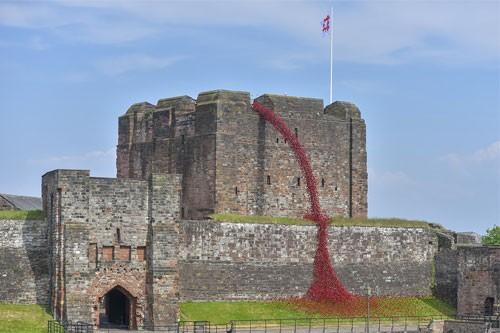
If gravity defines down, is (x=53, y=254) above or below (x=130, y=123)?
below

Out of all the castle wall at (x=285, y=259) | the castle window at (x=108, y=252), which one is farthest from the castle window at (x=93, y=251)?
the castle wall at (x=285, y=259)

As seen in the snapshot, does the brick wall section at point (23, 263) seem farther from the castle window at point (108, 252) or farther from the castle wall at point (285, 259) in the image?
the castle wall at point (285, 259)

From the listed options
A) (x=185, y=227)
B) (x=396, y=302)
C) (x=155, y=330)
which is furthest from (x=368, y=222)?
(x=155, y=330)

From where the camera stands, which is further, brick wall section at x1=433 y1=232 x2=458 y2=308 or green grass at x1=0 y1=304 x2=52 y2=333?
brick wall section at x1=433 y1=232 x2=458 y2=308

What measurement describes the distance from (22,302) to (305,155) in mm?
20495

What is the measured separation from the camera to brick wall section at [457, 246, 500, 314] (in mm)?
50562

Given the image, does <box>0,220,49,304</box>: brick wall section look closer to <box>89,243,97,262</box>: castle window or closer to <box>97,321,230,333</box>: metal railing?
<box>89,243,97,262</box>: castle window

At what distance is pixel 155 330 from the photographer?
41.9m

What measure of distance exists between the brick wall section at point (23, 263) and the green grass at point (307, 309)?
24.7 feet

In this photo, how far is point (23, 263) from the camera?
43.0 meters

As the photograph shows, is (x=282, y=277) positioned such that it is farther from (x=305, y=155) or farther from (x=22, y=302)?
(x=22, y=302)

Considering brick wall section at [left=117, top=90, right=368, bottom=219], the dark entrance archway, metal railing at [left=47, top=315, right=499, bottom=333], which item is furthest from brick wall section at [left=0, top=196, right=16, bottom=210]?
the dark entrance archway

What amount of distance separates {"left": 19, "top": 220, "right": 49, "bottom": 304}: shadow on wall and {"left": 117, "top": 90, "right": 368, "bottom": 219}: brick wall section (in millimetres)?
10751

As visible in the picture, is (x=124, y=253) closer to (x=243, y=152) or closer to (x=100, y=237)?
(x=100, y=237)
